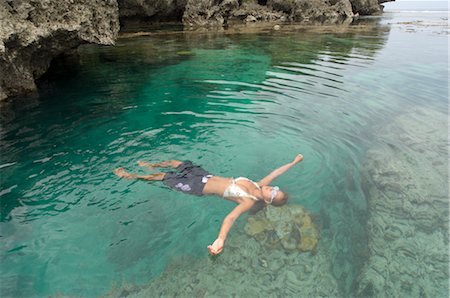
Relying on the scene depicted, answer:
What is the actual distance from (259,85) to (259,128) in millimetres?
4317

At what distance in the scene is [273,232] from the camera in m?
5.66

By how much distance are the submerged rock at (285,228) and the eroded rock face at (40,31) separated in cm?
818

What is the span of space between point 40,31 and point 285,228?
30.3 feet

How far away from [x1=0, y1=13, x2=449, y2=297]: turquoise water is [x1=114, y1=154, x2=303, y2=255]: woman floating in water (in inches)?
8.0

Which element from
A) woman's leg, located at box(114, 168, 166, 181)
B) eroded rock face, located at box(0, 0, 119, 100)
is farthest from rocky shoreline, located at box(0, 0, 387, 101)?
woman's leg, located at box(114, 168, 166, 181)

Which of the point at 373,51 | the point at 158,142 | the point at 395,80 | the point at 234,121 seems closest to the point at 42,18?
the point at 158,142

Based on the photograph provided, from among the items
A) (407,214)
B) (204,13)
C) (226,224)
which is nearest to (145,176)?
(226,224)

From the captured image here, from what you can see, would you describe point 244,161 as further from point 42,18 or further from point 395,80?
point 395,80

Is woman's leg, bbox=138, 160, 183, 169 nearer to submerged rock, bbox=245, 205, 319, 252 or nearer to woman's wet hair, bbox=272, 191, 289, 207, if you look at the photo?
submerged rock, bbox=245, 205, 319, 252

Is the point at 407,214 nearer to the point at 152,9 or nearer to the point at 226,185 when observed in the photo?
the point at 226,185

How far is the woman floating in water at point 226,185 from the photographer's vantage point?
236 inches

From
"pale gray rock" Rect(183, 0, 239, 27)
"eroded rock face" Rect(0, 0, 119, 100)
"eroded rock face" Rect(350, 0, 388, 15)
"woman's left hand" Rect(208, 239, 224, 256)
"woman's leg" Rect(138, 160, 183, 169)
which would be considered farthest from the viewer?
"eroded rock face" Rect(350, 0, 388, 15)

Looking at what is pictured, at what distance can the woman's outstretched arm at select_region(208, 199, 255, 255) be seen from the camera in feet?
15.9

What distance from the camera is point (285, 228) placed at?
5.73m
